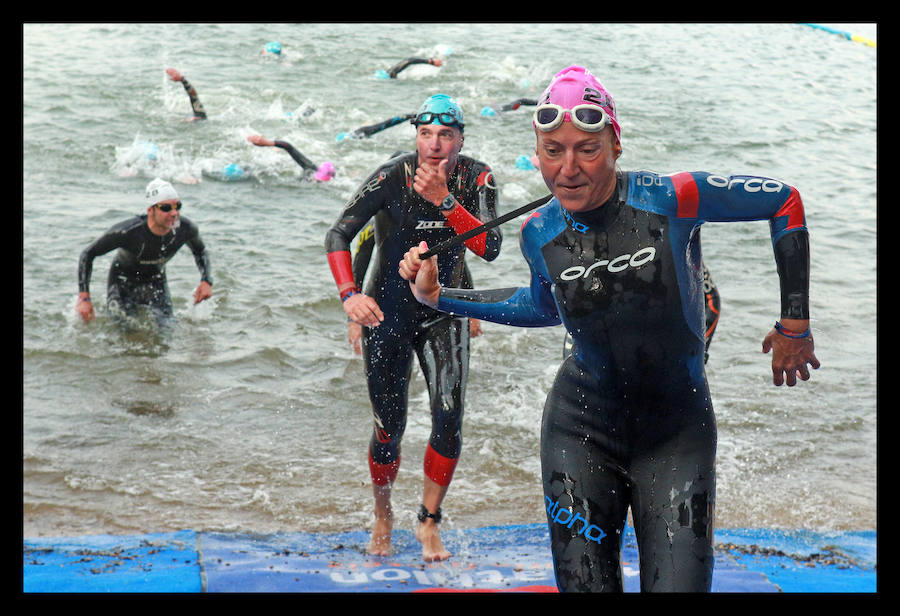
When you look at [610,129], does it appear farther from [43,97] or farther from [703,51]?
[703,51]

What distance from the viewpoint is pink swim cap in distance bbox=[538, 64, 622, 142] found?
3328 mm

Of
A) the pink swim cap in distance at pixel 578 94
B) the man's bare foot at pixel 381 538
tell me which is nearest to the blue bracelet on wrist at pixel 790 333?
the pink swim cap in distance at pixel 578 94

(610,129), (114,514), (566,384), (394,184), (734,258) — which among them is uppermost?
(610,129)

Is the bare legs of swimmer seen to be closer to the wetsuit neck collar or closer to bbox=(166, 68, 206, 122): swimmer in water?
the wetsuit neck collar

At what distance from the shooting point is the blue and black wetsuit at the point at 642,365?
331 cm

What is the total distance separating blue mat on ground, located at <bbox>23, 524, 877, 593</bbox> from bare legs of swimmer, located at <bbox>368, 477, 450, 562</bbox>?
0.23 feet

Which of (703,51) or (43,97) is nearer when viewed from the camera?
(43,97)

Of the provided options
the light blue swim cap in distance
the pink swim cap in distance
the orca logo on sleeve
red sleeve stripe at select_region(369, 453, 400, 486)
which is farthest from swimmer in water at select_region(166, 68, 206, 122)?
the orca logo on sleeve

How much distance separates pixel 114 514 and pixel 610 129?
4.54m

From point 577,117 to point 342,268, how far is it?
6.64 ft

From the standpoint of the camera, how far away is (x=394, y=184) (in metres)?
5.18

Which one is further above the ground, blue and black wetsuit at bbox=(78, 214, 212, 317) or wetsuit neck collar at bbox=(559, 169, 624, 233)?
wetsuit neck collar at bbox=(559, 169, 624, 233)
